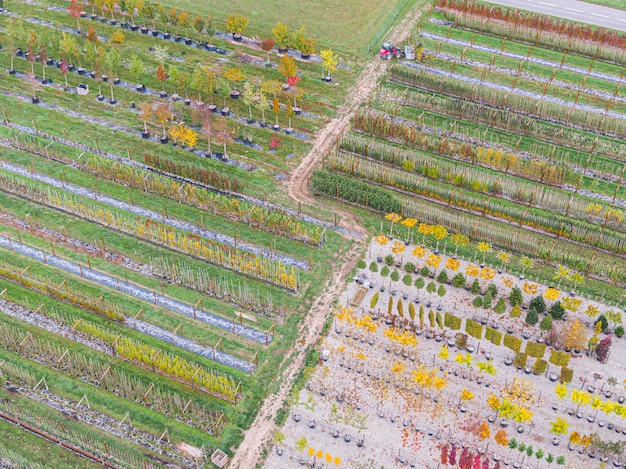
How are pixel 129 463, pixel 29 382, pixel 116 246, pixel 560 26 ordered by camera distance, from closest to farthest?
pixel 129 463 < pixel 29 382 < pixel 116 246 < pixel 560 26

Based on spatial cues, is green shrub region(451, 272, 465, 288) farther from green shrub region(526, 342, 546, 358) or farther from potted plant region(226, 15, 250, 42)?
potted plant region(226, 15, 250, 42)

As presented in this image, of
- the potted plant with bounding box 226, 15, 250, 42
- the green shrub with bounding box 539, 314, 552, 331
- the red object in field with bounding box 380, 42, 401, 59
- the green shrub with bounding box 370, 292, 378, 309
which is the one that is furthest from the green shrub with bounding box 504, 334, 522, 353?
the potted plant with bounding box 226, 15, 250, 42

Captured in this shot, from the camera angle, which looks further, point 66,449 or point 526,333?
point 526,333

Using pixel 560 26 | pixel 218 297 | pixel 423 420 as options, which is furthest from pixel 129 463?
pixel 560 26

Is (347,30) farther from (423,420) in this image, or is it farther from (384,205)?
(423,420)

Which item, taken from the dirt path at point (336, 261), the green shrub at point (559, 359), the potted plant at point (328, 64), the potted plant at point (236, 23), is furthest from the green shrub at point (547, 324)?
the potted plant at point (236, 23)

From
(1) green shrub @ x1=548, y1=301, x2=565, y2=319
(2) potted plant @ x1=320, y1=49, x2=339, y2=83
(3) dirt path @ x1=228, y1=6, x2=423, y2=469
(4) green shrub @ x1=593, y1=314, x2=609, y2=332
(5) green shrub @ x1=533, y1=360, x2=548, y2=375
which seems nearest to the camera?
(3) dirt path @ x1=228, y1=6, x2=423, y2=469

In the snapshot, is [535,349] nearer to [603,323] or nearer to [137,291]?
[603,323]
